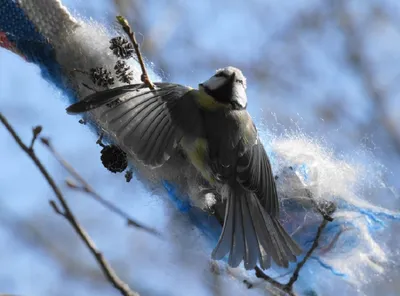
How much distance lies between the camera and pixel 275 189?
0.97 m

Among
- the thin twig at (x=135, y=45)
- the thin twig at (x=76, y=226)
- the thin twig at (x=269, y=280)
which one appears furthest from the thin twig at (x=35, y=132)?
the thin twig at (x=269, y=280)

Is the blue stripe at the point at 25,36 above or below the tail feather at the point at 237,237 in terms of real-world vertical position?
above

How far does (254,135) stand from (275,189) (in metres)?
0.09

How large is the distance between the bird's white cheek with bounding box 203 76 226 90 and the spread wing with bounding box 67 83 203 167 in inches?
1.6

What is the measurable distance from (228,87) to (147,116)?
5.3 inches

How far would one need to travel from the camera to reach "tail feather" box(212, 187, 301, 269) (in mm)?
906

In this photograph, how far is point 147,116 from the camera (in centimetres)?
91

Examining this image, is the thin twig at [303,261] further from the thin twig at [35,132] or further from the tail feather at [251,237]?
the thin twig at [35,132]

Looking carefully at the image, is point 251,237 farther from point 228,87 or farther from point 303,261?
point 228,87

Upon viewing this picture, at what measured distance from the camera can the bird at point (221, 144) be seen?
0.89 m

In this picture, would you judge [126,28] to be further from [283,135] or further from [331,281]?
Answer: [331,281]

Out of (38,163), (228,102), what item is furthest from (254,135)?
(38,163)

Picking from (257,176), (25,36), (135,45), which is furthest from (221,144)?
(25,36)

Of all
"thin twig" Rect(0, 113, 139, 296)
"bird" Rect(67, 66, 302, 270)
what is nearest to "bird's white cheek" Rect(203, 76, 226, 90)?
"bird" Rect(67, 66, 302, 270)
